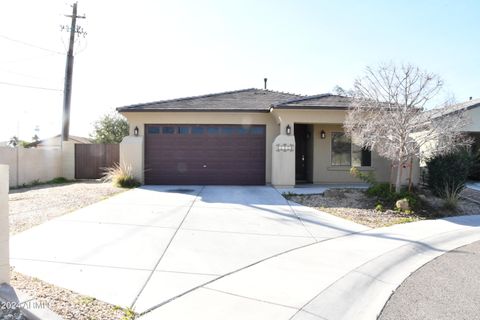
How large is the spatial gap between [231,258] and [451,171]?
8.99 meters

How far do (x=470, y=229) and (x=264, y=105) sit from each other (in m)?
9.42

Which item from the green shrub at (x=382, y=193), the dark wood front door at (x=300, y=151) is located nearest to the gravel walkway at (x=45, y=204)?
the dark wood front door at (x=300, y=151)

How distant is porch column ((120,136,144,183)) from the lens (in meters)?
14.4

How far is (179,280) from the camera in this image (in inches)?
169

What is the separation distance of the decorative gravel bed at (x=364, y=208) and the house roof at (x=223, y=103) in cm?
500

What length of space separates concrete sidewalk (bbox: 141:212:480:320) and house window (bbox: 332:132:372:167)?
852 cm

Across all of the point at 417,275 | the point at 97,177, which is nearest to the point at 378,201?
the point at 417,275

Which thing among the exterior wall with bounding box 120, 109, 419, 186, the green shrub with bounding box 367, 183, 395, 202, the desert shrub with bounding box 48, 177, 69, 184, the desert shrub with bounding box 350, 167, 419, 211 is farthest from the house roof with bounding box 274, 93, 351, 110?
the desert shrub with bounding box 48, 177, 69, 184

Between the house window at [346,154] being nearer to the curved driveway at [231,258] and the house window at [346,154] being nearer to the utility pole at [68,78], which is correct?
the curved driveway at [231,258]

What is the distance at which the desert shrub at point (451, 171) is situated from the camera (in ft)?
35.3

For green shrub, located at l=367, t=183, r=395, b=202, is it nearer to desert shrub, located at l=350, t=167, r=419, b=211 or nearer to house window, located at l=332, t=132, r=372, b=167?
desert shrub, located at l=350, t=167, r=419, b=211

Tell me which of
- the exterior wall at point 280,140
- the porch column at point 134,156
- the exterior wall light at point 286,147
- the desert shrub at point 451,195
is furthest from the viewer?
the porch column at point 134,156

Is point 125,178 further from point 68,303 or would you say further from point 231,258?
point 68,303

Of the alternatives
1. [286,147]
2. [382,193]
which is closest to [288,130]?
[286,147]
